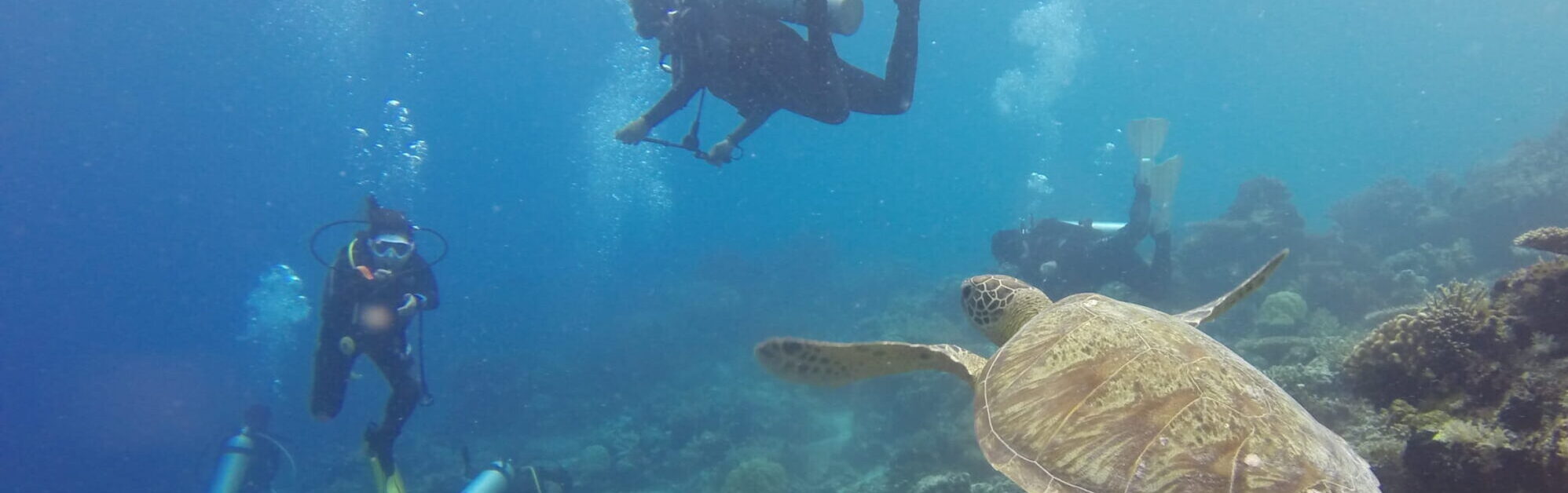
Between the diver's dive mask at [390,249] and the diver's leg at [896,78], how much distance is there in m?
5.34

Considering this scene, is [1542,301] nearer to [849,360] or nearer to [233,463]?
[849,360]

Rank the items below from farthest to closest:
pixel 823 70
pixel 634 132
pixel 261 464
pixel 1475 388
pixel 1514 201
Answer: pixel 1514 201 < pixel 261 464 < pixel 634 132 < pixel 823 70 < pixel 1475 388

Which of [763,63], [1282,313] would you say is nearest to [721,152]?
[763,63]

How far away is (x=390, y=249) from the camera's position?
6.87 metres

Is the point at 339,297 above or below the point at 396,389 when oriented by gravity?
above

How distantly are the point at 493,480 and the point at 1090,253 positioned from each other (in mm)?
8244

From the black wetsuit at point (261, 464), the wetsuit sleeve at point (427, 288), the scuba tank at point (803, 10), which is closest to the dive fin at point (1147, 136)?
the scuba tank at point (803, 10)

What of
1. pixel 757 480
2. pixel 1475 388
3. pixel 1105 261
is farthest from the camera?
pixel 1105 261

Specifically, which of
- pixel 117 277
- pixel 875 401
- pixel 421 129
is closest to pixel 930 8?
pixel 875 401

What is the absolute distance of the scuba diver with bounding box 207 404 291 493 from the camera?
376 inches

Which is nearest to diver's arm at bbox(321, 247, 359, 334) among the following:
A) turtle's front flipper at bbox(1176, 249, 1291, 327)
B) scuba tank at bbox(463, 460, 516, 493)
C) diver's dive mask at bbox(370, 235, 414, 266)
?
diver's dive mask at bbox(370, 235, 414, 266)

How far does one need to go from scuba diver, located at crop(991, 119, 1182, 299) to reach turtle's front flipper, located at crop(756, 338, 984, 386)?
632 centimetres

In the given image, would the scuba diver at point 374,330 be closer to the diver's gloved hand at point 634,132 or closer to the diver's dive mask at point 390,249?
the diver's dive mask at point 390,249

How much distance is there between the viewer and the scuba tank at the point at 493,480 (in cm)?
705
